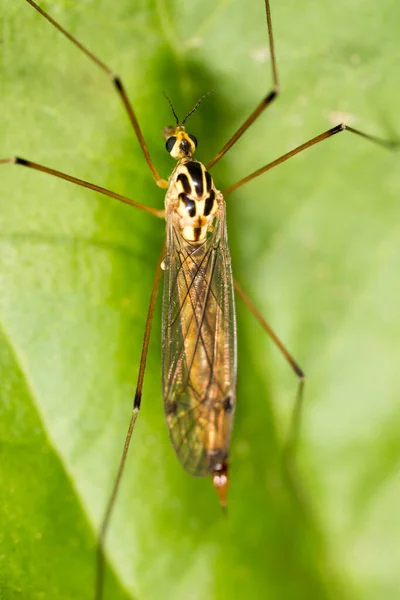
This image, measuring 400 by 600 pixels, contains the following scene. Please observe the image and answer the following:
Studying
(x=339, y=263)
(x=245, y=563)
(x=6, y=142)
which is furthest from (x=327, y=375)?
(x=6, y=142)

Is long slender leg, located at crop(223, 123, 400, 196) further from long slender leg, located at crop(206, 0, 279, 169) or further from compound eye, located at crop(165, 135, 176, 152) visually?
compound eye, located at crop(165, 135, 176, 152)

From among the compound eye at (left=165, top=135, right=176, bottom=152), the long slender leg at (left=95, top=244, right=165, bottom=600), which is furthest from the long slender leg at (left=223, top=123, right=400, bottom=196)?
the long slender leg at (left=95, top=244, right=165, bottom=600)

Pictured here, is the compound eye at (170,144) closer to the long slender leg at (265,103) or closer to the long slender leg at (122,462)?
the long slender leg at (265,103)

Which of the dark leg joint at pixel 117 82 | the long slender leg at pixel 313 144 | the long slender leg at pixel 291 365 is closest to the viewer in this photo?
the dark leg joint at pixel 117 82

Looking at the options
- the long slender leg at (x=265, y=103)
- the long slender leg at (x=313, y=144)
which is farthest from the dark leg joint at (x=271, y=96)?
the long slender leg at (x=313, y=144)

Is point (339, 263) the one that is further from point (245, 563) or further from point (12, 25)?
point (12, 25)

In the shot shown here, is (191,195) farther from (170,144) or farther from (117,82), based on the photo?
(117,82)
